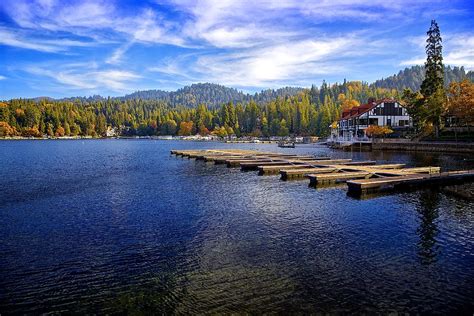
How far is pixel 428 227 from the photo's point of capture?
20.5 metres

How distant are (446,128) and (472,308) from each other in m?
84.5

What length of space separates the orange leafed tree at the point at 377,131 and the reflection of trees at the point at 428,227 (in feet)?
214

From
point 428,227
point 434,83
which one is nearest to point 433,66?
point 434,83

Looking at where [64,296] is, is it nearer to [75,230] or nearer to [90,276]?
[90,276]

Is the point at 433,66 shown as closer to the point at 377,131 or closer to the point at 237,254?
the point at 377,131

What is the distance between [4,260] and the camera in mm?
15914

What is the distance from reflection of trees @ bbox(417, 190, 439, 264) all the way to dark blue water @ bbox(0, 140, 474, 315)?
112 millimetres

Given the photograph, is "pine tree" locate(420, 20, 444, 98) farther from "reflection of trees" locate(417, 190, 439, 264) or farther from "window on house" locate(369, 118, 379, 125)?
"reflection of trees" locate(417, 190, 439, 264)

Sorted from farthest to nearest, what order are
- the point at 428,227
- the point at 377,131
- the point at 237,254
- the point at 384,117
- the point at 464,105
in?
the point at 384,117 < the point at 377,131 < the point at 464,105 < the point at 428,227 < the point at 237,254

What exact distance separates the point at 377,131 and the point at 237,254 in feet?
279

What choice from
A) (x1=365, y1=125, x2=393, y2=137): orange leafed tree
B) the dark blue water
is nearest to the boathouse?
(x1=365, y1=125, x2=393, y2=137): orange leafed tree

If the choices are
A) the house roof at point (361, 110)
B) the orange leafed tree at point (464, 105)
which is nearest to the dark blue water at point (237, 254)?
the orange leafed tree at point (464, 105)

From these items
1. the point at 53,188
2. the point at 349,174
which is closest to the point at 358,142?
the point at 349,174

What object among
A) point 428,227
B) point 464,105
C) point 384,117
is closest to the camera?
point 428,227
